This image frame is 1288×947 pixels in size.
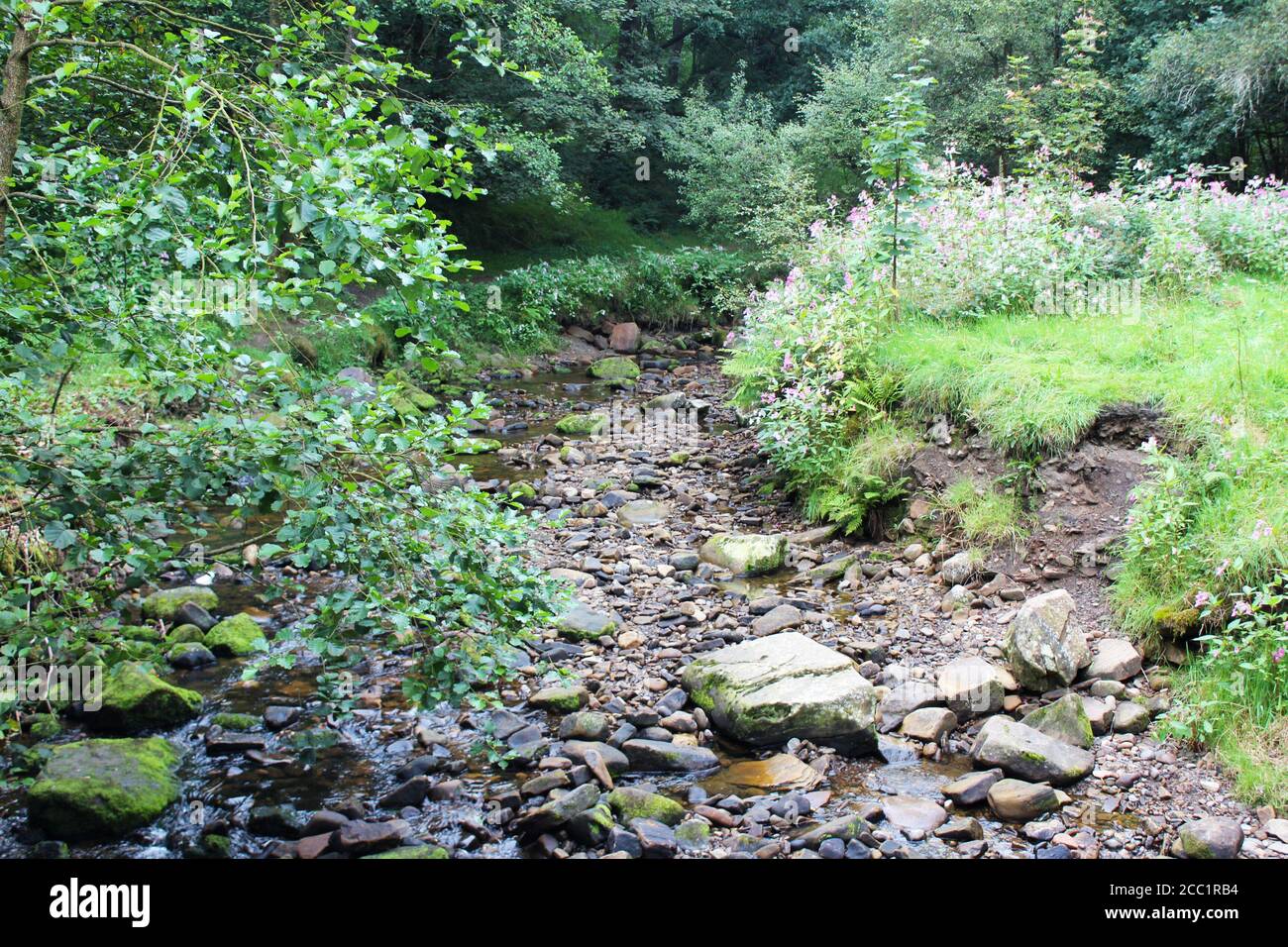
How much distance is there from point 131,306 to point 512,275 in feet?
46.6

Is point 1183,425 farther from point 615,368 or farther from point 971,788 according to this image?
point 615,368

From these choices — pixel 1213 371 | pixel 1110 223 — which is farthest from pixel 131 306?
pixel 1110 223

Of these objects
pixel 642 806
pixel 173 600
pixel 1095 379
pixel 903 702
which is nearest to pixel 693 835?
pixel 642 806

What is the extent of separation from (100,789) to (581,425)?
8.24m

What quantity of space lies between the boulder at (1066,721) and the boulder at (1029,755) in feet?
0.24

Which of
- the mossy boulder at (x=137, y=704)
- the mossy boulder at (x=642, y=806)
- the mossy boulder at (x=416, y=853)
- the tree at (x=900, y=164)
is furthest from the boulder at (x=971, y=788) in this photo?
the tree at (x=900, y=164)

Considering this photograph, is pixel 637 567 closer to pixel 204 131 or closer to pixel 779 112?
pixel 204 131

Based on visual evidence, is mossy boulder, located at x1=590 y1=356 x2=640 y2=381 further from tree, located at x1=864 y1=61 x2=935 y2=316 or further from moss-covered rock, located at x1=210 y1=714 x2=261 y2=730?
moss-covered rock, located at x1=210 y1=714 x2=261 y2=730

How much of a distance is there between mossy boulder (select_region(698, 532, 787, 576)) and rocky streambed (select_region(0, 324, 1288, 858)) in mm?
22

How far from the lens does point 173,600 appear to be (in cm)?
623

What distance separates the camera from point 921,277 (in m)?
8.89

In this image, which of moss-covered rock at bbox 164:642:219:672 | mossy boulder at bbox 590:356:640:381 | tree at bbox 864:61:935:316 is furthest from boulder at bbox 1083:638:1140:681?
mossy boulder at bbox 590:356:640:381

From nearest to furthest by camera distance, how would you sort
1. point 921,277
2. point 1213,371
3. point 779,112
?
1. point 1213,371
2. point 921,277
3. point 779,112

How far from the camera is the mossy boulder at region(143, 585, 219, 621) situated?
614 cm
